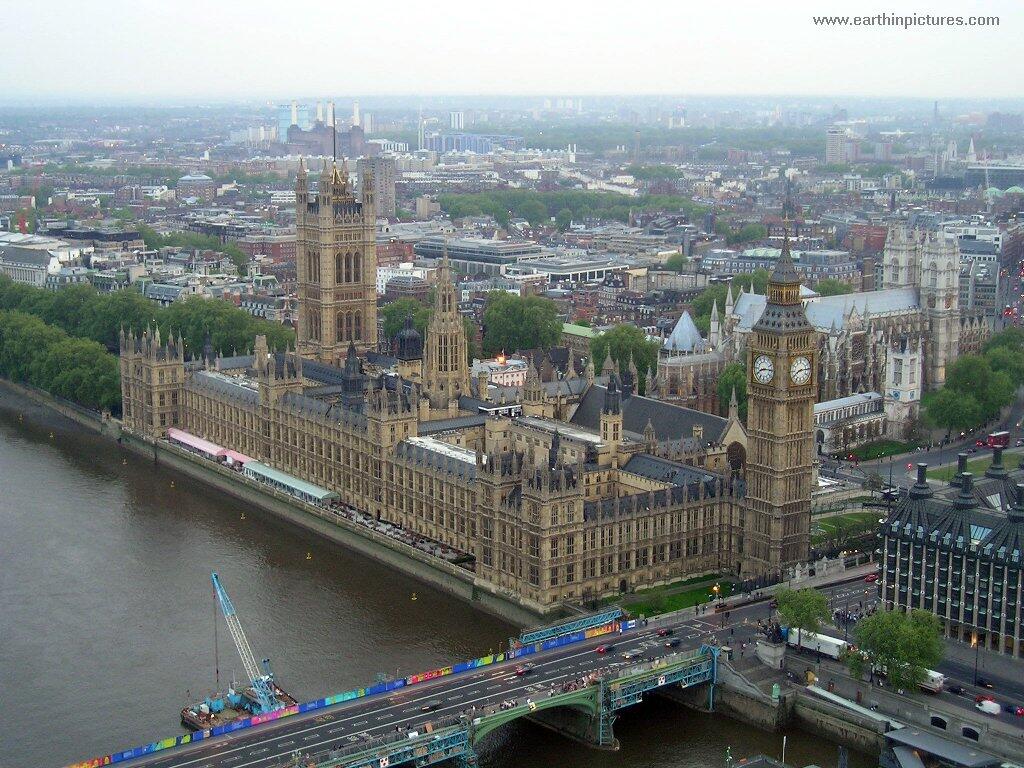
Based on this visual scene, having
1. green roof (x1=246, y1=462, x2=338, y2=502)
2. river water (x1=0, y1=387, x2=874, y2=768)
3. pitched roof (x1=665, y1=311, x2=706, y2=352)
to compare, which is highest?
pitched roof (x1=665, y1=311, x2=706, y2=352)

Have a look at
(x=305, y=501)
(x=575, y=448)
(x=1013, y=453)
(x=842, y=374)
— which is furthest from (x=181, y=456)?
(x=1013, y=453)

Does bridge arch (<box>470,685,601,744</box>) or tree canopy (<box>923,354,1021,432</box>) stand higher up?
tree canopy (<box>923,354,1021,432</box>)

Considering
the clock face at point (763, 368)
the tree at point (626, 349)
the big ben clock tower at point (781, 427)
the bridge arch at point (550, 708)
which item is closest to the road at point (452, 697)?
the bridge arch at point (550, 708)

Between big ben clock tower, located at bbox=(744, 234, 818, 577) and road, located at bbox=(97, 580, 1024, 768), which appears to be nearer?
road, located at bbox=(97, 580, 1024, 768)

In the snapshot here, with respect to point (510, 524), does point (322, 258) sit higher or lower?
higher

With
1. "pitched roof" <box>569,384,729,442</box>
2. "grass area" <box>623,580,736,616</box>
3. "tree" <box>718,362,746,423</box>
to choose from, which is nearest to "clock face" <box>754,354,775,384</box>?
"pitched roof" <box>569,384,729,442</box>

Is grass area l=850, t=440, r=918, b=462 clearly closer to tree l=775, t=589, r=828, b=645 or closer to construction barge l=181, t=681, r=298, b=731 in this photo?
tree l=775, t=589, r=828, b=645

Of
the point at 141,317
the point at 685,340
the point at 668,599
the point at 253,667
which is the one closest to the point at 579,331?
the point at 685,340

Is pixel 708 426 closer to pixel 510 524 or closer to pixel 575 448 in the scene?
pixel 575 448
